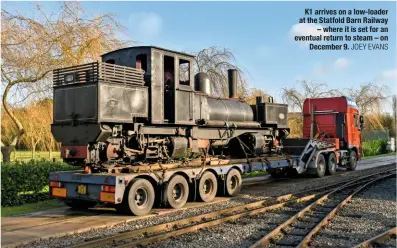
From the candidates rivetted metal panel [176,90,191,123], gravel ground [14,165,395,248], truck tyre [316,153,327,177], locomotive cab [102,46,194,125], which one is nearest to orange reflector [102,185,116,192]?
gravel ground [14,165,395,248]

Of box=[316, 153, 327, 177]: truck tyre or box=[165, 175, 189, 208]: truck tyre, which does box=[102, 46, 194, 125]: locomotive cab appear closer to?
box=[165, 175, 189, 208]: truck tyre

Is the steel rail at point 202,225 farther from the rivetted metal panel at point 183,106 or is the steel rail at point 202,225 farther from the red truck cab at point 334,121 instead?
the red truck cab at point 334,121

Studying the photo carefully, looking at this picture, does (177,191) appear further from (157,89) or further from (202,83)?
(202,83)

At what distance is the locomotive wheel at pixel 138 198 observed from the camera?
8398 millimetres

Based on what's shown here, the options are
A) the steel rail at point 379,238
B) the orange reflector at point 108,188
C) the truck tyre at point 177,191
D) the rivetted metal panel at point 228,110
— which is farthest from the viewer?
the rivetted metal panel at point 228,110

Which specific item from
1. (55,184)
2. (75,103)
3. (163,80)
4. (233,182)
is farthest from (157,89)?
(233,182)

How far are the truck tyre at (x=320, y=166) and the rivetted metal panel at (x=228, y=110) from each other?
15.7ft

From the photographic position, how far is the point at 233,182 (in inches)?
462

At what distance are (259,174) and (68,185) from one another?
10.9 m

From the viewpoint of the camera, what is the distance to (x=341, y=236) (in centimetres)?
676

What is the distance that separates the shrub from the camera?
34562 mm

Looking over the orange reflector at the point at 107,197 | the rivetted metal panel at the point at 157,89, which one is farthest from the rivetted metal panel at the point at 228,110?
the orange reflector at the point at 107,197

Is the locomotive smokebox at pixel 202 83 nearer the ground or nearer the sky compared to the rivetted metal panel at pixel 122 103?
nearer the sky

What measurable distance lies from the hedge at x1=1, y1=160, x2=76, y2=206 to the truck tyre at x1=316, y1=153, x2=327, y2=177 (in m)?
10.6
